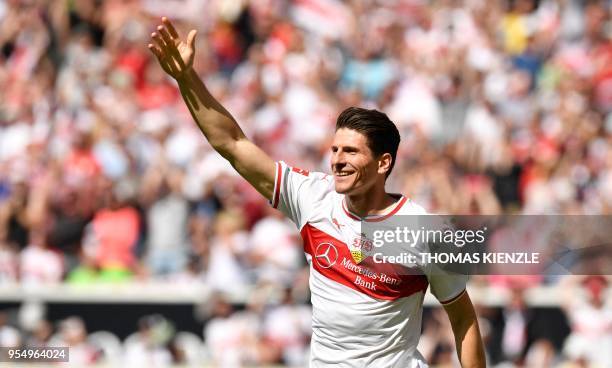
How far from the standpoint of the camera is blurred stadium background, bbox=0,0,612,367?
12211 millimetres

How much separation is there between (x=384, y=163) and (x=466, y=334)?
92cm

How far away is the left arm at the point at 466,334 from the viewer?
591 cm

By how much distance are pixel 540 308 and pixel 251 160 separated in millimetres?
6675

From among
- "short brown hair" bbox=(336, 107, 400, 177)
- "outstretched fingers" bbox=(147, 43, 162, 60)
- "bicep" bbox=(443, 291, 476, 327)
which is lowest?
"bicep" bbox=(443, 291, 476, 327)

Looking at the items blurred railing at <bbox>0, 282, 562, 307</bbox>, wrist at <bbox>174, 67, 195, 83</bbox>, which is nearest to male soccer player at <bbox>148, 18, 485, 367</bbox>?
wrist at <bbox>174, 67, 195, 83</bbox>

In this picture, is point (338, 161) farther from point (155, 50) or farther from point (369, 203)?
point (155, 50)

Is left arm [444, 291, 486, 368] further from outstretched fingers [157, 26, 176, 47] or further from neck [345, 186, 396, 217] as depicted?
outstretched fingers [157, 26, 176, 47]

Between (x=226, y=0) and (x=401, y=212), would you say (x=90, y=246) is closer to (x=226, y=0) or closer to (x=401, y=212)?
(x=226, y=0)

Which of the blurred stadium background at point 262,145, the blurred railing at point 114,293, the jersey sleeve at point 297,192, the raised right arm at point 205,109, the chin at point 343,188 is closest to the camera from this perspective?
the chin at point 343,188

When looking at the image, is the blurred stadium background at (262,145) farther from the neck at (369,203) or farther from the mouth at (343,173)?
the mouth at (343,173)

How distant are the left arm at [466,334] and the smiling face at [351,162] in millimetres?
729

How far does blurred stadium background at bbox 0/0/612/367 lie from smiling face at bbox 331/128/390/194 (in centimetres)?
630

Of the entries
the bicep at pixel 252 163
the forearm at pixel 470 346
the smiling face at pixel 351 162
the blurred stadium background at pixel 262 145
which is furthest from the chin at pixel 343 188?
the blurred stadium background at pixel 262 145

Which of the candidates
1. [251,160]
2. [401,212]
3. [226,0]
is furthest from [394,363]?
[226,0]
